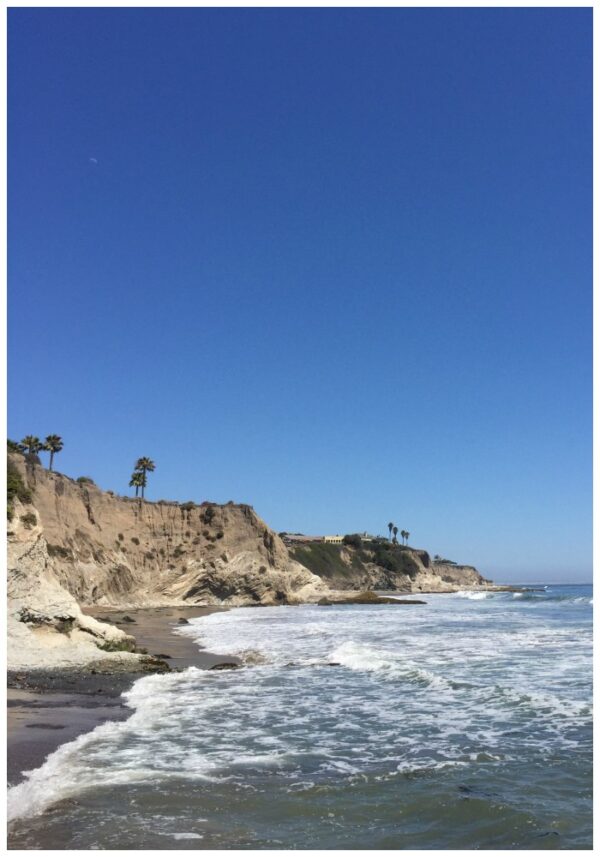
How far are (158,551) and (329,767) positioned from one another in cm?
5932

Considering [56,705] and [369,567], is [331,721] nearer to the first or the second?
[56,705]

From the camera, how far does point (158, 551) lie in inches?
2562

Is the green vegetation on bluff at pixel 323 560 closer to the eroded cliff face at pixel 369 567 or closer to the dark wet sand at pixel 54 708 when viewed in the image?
the eroded cliff face at pixel 369 567

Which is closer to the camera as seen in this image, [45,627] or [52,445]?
[45,627]

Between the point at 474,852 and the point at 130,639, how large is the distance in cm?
1624

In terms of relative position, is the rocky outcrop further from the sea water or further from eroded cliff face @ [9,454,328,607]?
eroded cliff face @ [9,454,328,607]

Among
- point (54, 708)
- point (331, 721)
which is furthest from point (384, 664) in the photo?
point (54, 708)

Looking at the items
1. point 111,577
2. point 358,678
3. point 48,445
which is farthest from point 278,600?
point 358,678

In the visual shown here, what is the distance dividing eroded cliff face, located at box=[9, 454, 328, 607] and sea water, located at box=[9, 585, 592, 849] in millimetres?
36101

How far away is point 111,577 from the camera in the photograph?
175 feet

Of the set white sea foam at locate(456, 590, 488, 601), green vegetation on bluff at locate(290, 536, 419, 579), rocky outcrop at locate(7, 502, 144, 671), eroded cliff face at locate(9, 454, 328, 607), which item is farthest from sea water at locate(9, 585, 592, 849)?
green vegetation on bluff at locate(290, 536, 419, 579)

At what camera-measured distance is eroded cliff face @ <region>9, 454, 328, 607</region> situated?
5000cm

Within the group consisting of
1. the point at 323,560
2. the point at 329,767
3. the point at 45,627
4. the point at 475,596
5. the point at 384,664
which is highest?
the point at 329,767

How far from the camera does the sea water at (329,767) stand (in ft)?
19.9
